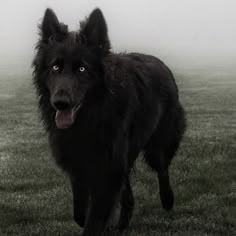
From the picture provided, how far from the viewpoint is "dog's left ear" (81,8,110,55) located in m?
6.12

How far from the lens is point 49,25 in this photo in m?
6.25

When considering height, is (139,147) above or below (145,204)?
above

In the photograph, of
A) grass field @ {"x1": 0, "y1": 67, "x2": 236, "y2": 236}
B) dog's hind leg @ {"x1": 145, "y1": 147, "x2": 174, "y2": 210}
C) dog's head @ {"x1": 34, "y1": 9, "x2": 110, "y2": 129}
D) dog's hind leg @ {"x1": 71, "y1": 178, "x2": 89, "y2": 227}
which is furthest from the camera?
dog's hind leg @ {"x1": 145, "y1": 147, "x2": 174, "y2": 210}

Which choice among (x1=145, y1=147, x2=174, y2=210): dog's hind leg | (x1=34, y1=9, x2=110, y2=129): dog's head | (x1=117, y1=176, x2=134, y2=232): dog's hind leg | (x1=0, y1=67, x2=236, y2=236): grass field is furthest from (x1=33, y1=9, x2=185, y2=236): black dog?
(x1=145, y1=147, x2=174, y2=210): dog's hind leg

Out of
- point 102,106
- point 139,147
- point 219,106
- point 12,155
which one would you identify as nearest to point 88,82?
point 102,106

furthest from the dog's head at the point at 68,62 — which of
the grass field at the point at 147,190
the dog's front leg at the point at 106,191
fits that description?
the grass field at the point at 147,190

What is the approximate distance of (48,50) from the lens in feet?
20.0

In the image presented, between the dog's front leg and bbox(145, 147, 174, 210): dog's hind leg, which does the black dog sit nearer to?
the dog's front leg

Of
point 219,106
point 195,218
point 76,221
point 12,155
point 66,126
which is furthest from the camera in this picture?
point 219,106

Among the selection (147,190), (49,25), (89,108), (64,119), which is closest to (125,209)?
(147,190)

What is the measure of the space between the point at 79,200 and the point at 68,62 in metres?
1.91

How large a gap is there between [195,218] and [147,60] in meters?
2.47

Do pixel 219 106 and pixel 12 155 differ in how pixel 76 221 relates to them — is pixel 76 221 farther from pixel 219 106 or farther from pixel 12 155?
pixel 219 106

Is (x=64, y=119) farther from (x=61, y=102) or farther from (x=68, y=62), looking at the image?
(x=68, y=62)
